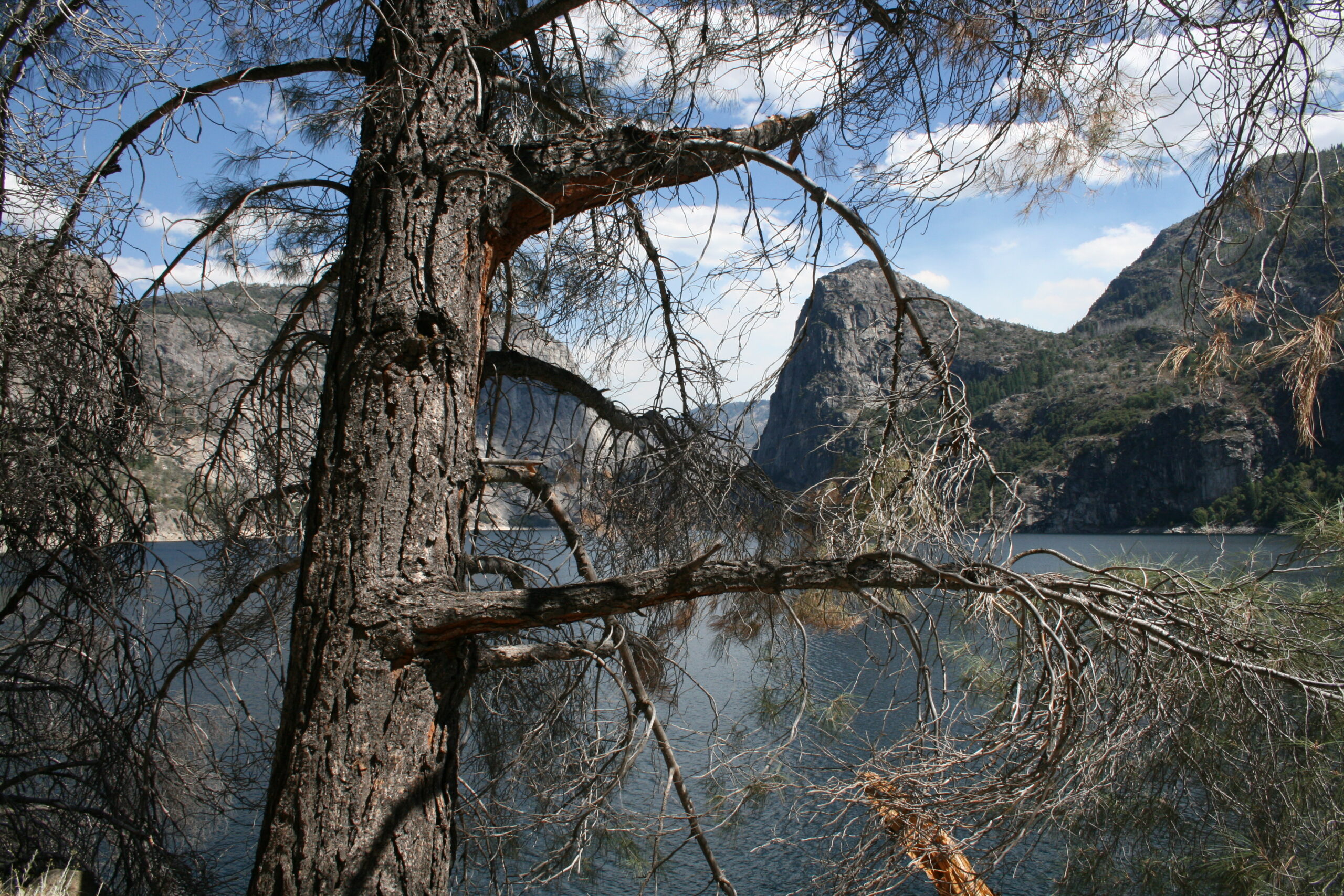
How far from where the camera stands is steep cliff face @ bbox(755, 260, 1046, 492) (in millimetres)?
2314

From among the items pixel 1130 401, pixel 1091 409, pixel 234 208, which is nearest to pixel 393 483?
pixel 234 208

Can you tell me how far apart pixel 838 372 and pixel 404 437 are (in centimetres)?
203

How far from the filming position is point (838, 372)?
328 cm

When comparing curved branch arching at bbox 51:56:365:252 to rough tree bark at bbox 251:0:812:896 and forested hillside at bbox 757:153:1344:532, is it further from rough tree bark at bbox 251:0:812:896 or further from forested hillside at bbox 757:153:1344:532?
forested hillside at bbox 757:153:1344:532

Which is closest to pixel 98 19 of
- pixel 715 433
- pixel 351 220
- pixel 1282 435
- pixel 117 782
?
pixel 351 220

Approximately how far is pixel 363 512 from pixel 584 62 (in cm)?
220

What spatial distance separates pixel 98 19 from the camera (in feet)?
6.63

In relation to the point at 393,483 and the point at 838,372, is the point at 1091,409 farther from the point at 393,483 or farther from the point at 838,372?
the point at 393,483

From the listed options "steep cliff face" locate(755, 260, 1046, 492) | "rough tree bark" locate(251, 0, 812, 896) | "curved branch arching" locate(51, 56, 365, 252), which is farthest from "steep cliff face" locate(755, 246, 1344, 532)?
"curved branch arching" locate(51, 56, 365, 252)

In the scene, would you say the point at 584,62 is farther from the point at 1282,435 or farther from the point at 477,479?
the point at 1282,435

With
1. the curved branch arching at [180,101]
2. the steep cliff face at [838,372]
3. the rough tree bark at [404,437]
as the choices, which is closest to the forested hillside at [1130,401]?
the steep cliff face at [838,372]

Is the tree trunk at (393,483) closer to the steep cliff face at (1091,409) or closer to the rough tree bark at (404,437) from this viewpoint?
the rough tree bark at (404,437)

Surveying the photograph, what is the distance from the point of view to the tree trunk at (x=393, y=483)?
5.08 ft

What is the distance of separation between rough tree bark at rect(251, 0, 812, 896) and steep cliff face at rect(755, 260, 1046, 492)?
0.72m
